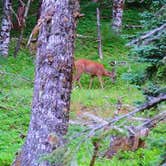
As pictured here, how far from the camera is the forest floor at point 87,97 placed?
30.8 ft

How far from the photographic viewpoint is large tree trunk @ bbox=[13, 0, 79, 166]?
25.0 ft

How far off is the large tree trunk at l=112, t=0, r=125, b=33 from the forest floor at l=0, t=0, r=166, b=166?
0.47m

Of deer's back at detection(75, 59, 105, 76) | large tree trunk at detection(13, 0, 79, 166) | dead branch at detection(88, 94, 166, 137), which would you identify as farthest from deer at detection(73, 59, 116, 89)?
dead branch at detection(88, 94, 166, 137)

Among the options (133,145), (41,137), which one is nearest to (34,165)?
(41,137)

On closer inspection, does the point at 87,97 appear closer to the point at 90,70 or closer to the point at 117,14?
the point at 90,70

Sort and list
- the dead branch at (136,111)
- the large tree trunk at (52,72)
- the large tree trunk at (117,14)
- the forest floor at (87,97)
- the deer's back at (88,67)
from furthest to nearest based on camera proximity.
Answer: the large tree trunk at (117,14) → the deer's back at (88,67) → the forest floor at (87,97) → the large tree trunk at (52,72) → the dead branch at (136,111)

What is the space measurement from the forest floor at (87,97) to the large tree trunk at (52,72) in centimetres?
77

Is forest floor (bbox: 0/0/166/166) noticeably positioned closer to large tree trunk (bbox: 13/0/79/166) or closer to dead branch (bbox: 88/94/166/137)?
dead branch (bbox: 88/94/166/137)

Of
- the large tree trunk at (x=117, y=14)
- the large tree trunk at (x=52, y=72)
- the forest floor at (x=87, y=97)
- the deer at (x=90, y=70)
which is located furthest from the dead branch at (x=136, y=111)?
the large tree trunk at (x=117, y=14)

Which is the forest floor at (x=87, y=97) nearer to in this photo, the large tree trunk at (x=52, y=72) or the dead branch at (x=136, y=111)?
the dead branch at (x=136, y=111)

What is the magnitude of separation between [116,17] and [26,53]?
220 inches

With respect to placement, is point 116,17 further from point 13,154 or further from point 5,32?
point 13,154

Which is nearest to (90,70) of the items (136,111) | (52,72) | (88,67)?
(88,67)

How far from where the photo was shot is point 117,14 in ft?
85.4
